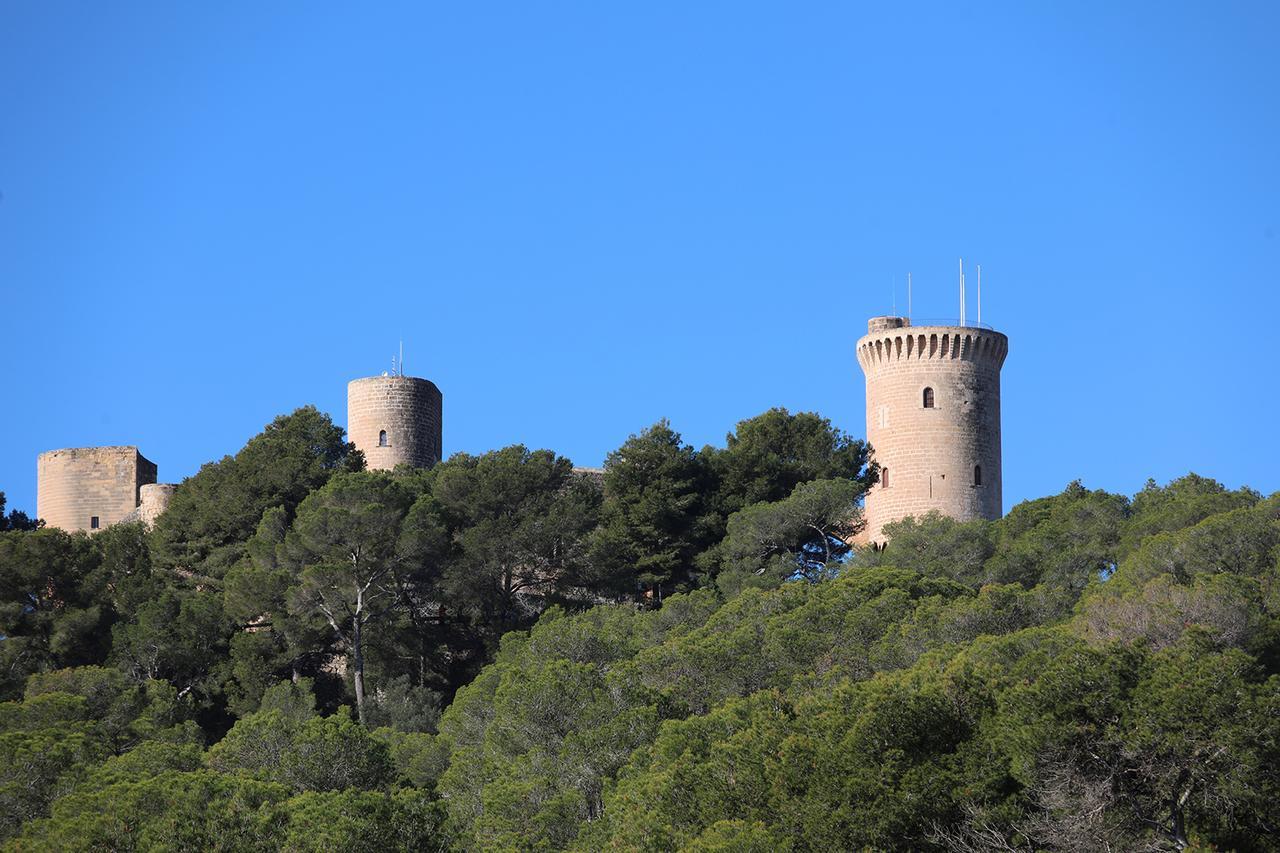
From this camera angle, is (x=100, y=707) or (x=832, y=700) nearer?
(x=832, y=700)

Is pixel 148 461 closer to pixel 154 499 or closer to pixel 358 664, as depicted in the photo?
pixel 154 499

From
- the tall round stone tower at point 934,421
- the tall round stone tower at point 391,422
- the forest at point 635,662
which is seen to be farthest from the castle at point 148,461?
the tall round stone tower at point 934,421

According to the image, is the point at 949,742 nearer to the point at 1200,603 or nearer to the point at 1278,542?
the point at 1200,603

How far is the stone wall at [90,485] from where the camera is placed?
5459cm

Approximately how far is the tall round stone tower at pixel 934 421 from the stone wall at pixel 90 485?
1723 cm

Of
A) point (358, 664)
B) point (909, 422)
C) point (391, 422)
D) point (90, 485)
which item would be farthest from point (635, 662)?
point (90, 485)

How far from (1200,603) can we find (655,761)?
7.20 m

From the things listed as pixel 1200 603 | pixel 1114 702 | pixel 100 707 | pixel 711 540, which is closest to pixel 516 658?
pixel 100 707

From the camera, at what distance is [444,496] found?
1737 inches

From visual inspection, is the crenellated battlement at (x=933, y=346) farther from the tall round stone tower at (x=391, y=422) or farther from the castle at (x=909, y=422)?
the tall round stone tower at (x=391, y=422)

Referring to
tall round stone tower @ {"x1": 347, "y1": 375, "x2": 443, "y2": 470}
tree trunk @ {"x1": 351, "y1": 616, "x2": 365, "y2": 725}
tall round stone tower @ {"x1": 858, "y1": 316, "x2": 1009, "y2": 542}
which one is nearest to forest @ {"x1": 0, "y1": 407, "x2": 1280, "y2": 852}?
tree trunk @ {"x1": 351, "y1": 616, "x2": 365, "y2": 725}

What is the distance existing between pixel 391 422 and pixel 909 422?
11.6 m

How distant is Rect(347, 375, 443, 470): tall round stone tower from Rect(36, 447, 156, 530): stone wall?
5.64m

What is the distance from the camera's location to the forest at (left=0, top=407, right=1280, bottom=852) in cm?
2322
